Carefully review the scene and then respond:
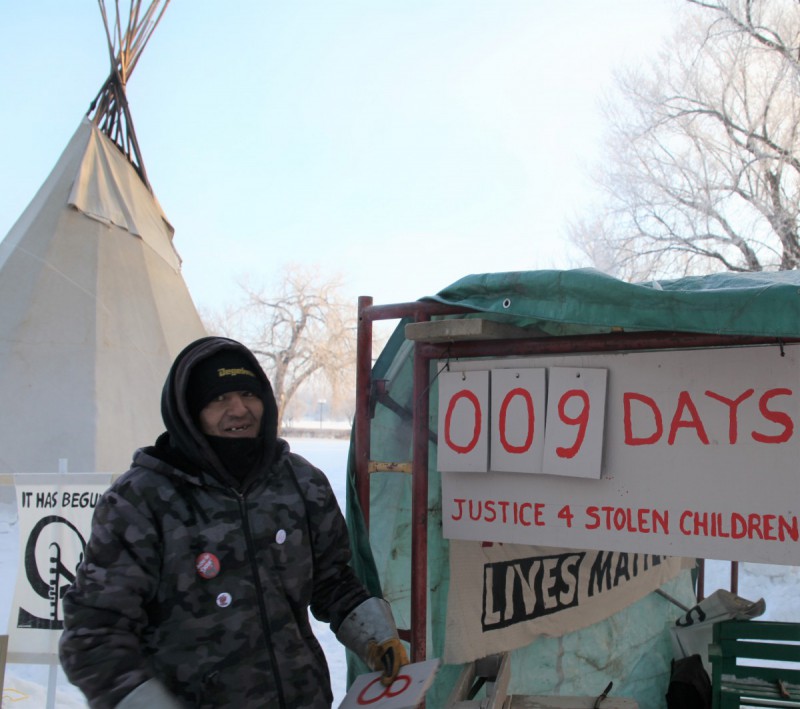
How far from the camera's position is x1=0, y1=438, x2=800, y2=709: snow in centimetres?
454

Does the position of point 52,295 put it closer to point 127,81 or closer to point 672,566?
point 127,81

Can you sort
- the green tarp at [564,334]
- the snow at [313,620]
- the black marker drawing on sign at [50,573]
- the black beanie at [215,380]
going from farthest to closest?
the snow at [313,620]
the black marker drawing on sign at [50,573]
the green tarp at [564,334]
the black beanie at [215,380]

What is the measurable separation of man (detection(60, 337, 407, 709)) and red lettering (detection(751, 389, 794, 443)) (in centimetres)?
117

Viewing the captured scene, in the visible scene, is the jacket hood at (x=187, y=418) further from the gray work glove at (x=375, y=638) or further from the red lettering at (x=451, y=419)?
the red lettering at (x=451, y=419)

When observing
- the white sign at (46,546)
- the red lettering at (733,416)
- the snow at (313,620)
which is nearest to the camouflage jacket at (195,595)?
the red lettering at (733,416)

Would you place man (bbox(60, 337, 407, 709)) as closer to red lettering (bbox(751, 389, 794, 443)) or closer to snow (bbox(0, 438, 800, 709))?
red lettering (bbox(751, 389, 794, 443))

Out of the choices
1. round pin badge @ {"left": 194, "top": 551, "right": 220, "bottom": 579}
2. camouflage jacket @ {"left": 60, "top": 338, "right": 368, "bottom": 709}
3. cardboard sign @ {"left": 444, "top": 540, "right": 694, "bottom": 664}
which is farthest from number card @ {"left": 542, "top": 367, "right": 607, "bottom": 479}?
round pin badge @ {"left": 194, "top": 551, "right": 220, "bottom": 579}

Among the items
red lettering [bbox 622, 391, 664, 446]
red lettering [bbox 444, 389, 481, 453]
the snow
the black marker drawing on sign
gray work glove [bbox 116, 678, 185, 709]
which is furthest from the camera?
the snow

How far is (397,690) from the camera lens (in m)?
1.81

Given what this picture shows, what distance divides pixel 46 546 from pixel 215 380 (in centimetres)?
255

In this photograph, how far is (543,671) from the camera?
3.12 m

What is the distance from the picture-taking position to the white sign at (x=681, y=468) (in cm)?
209

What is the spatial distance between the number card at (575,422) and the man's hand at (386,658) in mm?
756

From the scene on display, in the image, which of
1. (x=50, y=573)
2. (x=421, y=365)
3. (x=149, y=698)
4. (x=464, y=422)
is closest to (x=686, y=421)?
(x=464, y=422)
